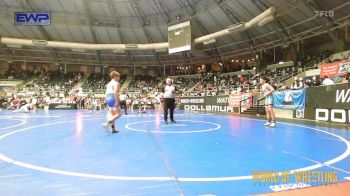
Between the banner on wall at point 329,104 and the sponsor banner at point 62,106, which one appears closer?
the banner on wall at point 329,104

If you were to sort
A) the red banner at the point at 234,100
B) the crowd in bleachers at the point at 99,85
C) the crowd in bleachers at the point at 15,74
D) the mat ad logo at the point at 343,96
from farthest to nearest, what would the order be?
1. the crowd in bleachers at the point at 15,74
2. the crowd in bleachers at the point at 99,85
3. the red banner at the point at 234,100
4. the mat ad logo at the point at 343,96

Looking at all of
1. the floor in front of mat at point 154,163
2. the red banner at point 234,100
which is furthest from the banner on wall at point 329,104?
the red banner at point 234,100

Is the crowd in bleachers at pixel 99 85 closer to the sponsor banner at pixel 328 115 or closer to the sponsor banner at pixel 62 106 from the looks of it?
the sponsor banner at pixel 62 106

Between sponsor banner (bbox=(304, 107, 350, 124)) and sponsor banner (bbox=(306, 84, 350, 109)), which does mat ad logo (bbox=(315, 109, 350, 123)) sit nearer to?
sponsor banner (bbox=(304, 107, 350, 124))

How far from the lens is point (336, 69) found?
55.7 ft

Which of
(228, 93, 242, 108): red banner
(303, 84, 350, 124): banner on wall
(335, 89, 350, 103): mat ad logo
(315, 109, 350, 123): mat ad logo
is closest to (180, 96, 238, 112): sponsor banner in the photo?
(228, 93, 242, 108): red banner

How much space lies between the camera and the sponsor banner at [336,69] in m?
15.9

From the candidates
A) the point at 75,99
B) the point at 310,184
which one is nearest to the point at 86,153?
the point at 310,184

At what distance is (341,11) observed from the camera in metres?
21.8

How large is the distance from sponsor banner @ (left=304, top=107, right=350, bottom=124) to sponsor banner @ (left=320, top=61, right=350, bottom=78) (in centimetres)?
497

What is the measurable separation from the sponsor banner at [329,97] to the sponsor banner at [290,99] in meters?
0.42

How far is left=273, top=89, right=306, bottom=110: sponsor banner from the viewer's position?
13213 mm

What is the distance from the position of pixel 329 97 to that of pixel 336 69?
705 cm

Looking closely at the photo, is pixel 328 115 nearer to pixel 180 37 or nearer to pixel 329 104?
pixel 329 104
